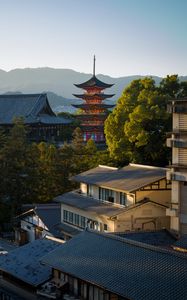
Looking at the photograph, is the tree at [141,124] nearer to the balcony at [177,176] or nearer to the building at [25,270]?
the balcony at [177,176]

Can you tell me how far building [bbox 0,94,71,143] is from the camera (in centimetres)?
7019

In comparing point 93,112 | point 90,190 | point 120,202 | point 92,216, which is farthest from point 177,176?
point 93,112

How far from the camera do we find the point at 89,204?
120 ft

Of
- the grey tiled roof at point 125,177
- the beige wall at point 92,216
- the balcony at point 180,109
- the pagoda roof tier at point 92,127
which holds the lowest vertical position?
the beige wall at point 92,216

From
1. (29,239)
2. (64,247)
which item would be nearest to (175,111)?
(64,247)

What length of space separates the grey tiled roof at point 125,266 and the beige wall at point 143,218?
23.4ft

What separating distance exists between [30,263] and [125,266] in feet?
24.2

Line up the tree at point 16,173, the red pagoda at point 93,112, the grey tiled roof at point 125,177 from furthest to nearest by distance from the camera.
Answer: the red pagoda at point 93,112, the tree at point 16,173, the grey tiled roof at point 125,177

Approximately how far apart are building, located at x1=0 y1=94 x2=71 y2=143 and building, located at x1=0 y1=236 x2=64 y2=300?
40.1 meters

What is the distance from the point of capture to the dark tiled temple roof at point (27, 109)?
71.8 m

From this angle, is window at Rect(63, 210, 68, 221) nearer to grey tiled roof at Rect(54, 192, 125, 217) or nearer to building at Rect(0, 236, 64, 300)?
grey tiled roof at Rect(54, 192, 125, 217)

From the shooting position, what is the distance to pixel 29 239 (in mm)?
41938

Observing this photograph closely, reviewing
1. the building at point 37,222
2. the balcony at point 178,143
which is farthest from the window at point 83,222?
the balcony at point 178,143

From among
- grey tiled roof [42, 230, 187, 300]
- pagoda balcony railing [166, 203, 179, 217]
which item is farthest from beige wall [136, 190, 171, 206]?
grey tiled roof [42, 230, 187, 300]
